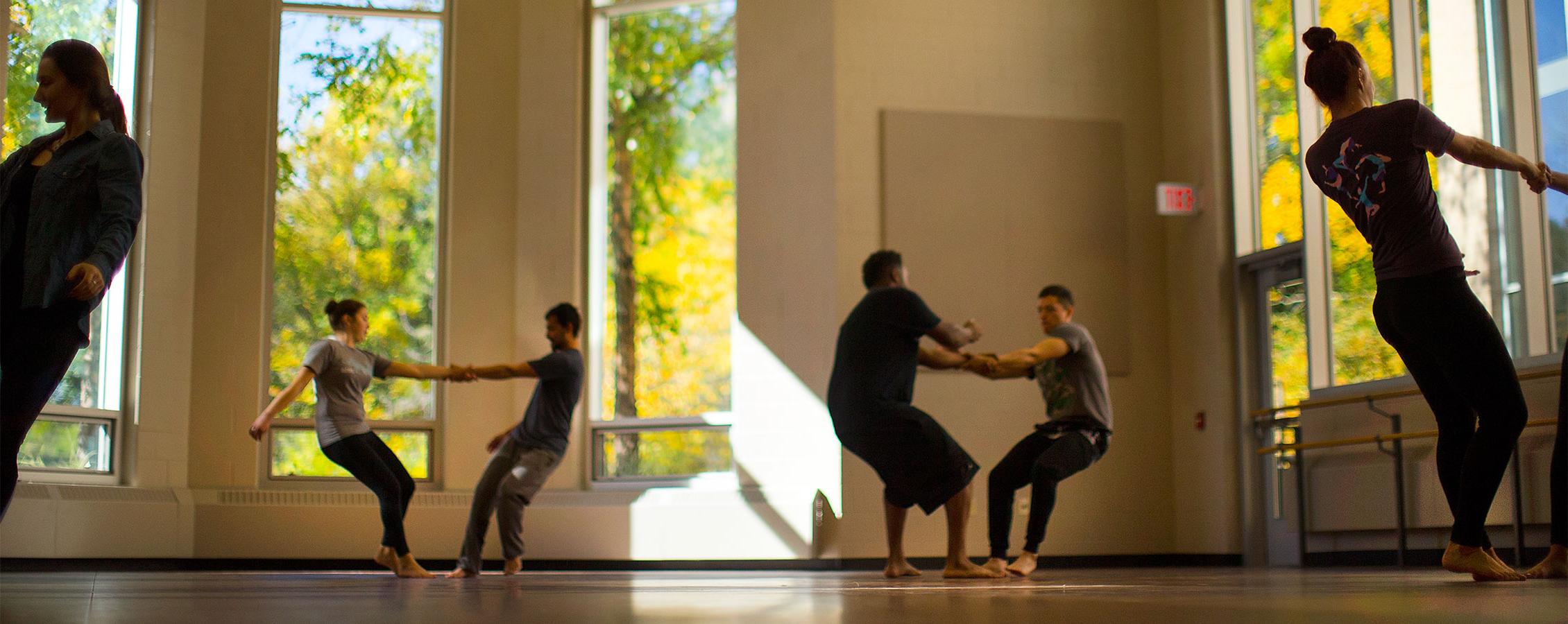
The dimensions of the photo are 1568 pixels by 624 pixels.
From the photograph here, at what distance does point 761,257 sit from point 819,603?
21.4ft

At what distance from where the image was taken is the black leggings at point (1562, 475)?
4484mm

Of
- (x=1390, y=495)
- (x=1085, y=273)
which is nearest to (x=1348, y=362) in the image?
(x=1390, y=495)

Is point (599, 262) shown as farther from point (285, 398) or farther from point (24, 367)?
point (24, 367)

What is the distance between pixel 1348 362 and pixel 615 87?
16.9 feet

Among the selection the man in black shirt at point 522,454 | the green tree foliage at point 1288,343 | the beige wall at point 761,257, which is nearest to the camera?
the man in black shirt at point 522,454

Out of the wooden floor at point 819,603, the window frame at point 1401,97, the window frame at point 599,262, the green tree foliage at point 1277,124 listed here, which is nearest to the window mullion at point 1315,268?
the window frame at point 1401,97

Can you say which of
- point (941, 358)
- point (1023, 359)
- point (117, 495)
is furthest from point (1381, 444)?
point (117, 495)

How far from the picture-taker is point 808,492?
29.8 ft

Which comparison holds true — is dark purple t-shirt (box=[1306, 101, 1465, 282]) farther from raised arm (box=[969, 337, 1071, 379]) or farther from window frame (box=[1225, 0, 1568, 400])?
window frame (box=[1225, 0, 1568, 400])

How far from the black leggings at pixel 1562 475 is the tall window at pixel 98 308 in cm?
715

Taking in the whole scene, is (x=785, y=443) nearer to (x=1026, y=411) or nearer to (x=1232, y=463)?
(x=1026, y=411)

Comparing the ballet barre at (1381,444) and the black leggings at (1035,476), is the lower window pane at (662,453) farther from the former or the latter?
the black leggings at (1035,476)

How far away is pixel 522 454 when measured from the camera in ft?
23.7

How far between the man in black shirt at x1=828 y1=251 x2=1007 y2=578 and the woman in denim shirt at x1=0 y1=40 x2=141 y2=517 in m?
3.19
